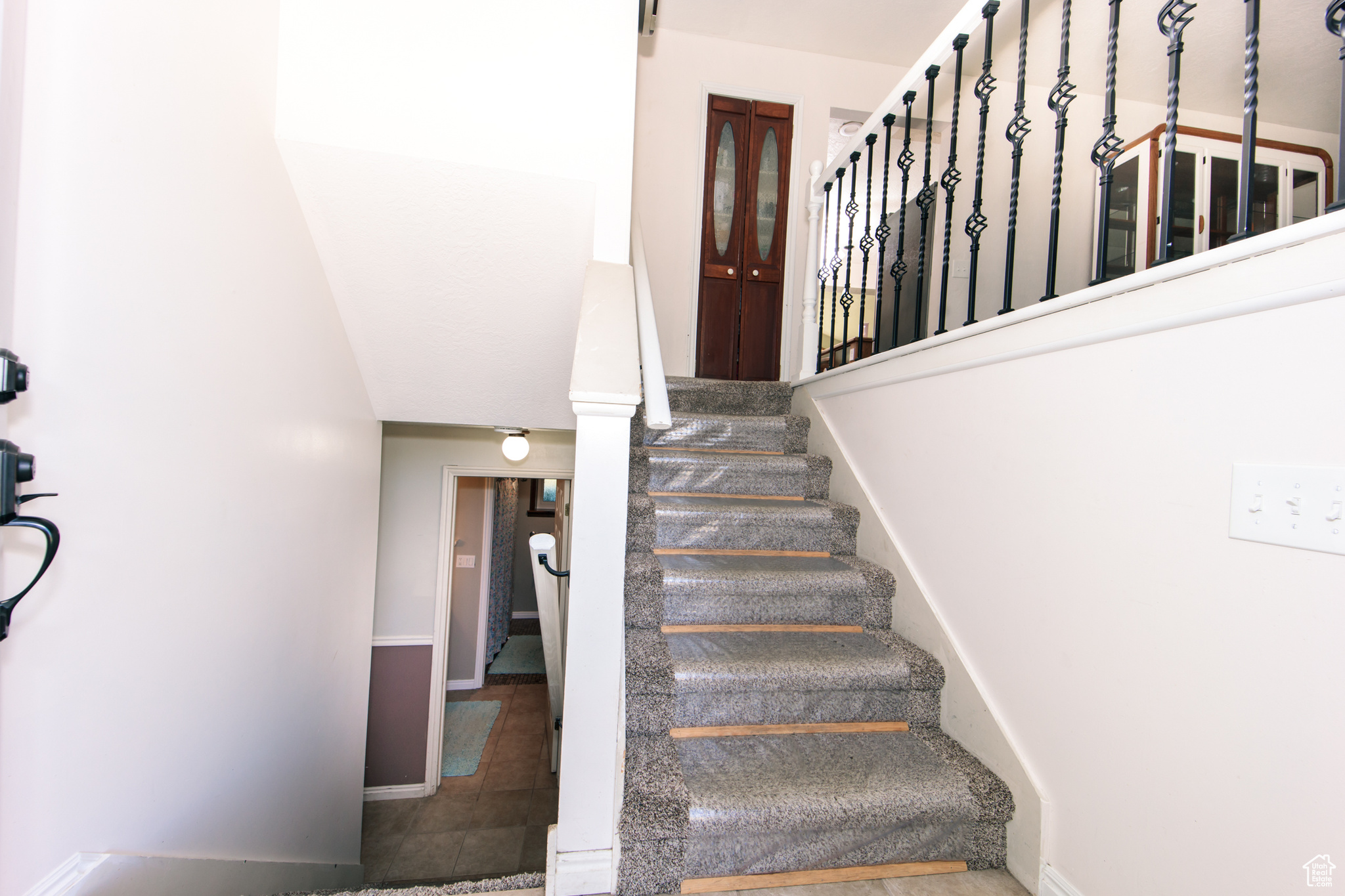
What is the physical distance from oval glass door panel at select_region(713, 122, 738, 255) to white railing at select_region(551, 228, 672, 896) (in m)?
2.63

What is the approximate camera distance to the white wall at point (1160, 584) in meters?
0.79

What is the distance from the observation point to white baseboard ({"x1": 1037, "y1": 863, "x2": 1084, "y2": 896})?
3.73 ft

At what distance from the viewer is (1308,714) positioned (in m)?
0.77

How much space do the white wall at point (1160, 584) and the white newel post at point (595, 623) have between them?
92cm

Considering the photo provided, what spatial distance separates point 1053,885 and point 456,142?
2335mm

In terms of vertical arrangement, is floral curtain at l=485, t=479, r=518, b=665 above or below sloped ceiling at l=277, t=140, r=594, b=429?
below

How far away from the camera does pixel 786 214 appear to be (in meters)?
3.64

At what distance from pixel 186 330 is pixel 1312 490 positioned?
1.99 m

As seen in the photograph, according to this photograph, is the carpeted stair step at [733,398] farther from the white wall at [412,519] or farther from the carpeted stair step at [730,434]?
the white wall at [412,519]

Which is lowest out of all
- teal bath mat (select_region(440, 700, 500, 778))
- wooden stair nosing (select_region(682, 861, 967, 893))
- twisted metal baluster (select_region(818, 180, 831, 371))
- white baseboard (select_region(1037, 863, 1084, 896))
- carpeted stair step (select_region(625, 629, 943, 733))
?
teal bath mat (select_region(440, 700, 500, 778))

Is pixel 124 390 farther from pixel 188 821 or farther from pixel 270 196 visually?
pixel 188 821

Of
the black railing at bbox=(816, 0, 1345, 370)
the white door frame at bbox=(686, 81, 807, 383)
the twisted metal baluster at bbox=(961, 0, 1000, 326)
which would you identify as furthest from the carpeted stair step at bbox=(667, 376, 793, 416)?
the twisted metal baluster at bbox=(961, 0, 1000, 326)

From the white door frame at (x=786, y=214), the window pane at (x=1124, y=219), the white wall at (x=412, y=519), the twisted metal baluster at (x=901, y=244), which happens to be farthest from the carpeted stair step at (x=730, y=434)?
the window pane at (x=1124, y=219)

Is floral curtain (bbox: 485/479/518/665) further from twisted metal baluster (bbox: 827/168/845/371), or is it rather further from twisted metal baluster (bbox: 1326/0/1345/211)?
twisted metal baluster (bbox: 1326/0/1345/211)
